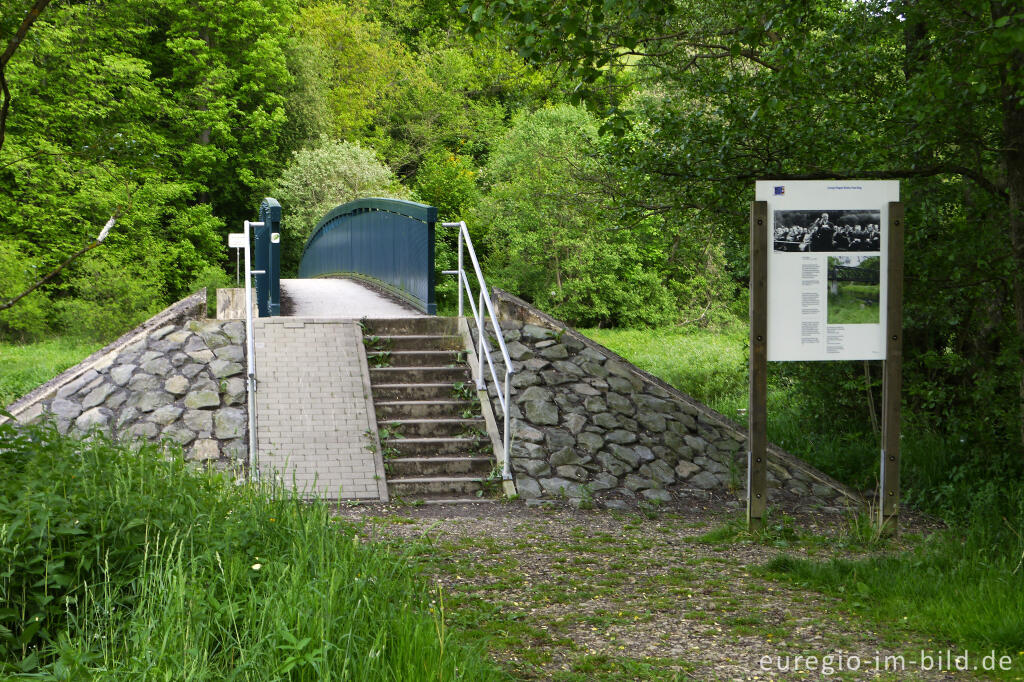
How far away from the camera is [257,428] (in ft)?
28.2

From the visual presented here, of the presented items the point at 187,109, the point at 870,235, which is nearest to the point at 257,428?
the point at 870,235

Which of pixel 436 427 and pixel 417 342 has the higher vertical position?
pixel 417 342

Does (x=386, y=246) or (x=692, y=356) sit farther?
(x=692, y=356)

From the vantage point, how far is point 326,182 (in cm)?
3033

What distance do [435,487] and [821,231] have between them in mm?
3767

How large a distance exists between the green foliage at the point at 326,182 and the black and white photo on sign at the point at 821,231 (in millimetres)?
24268

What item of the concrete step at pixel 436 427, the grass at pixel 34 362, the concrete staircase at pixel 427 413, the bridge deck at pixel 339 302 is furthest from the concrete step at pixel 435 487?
the grass at pixel 34 362

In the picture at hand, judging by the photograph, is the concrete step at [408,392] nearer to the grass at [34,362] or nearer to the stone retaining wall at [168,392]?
the stone retaining wall at [168,392]

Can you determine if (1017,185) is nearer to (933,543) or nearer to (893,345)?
(893,345)

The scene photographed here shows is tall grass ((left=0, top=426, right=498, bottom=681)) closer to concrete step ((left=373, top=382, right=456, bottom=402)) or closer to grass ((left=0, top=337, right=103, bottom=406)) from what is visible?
concrete step ((left=373, top=382, right=456, bottom=402))

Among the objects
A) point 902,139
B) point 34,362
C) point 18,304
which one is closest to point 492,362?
point 902,139

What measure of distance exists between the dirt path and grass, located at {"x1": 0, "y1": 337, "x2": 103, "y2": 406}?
7504 mm

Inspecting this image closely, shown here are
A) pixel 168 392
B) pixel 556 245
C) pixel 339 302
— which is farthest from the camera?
pixel 556 245

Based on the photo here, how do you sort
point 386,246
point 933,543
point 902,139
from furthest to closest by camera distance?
point 386,246, point 902,139, point 933,543
